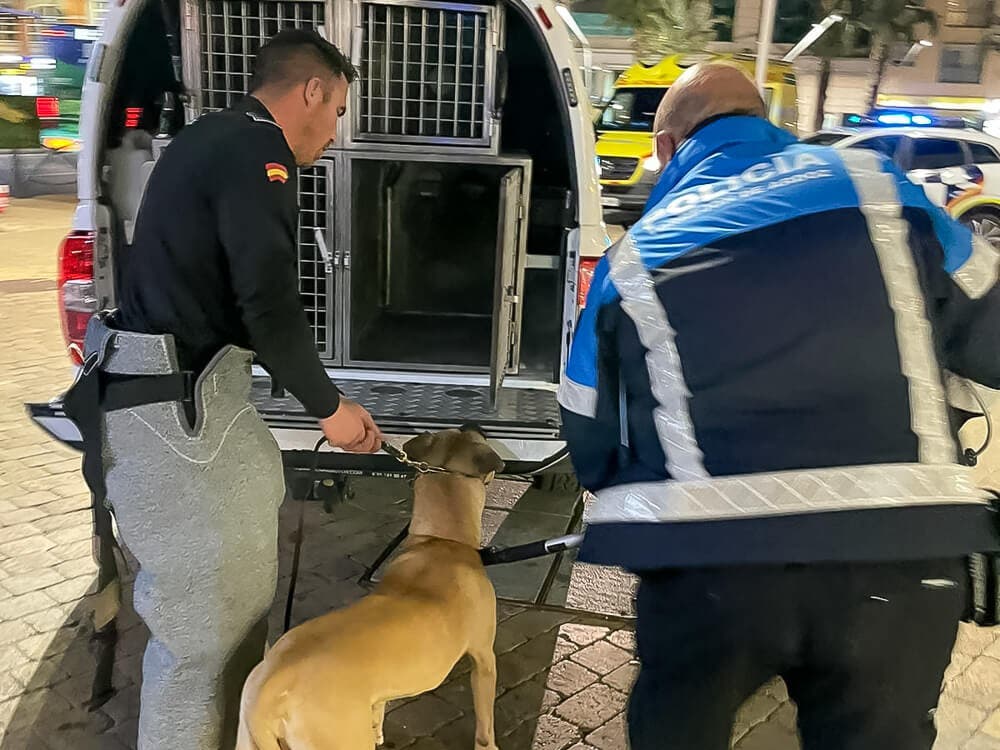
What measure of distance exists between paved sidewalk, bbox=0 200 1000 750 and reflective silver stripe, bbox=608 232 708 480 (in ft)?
5.60

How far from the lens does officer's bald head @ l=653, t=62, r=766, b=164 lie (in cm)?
217

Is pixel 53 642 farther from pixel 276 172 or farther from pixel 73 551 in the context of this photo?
pixel 276 172

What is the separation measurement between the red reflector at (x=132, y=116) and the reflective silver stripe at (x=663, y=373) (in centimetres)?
294

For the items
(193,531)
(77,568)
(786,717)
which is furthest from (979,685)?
(77,568)

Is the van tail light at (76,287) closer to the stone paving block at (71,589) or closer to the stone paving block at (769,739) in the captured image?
the stone paving block at (71,589)

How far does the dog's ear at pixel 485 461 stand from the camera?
3.20m

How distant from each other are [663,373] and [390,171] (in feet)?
11.3

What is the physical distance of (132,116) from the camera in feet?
13.2

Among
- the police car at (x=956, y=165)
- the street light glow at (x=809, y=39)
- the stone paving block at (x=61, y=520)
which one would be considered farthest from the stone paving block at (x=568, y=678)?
the street light glow at (x=809, y=39)

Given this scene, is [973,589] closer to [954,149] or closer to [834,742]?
[834,742]

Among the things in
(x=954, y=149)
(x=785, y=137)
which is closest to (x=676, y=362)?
(x=785, y=137)

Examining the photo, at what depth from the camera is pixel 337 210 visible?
13.5ft

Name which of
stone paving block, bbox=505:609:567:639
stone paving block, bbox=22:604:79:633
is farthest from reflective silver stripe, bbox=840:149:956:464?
stone paving block, bbox=22:604:79:633

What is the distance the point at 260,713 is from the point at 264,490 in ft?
1.89
